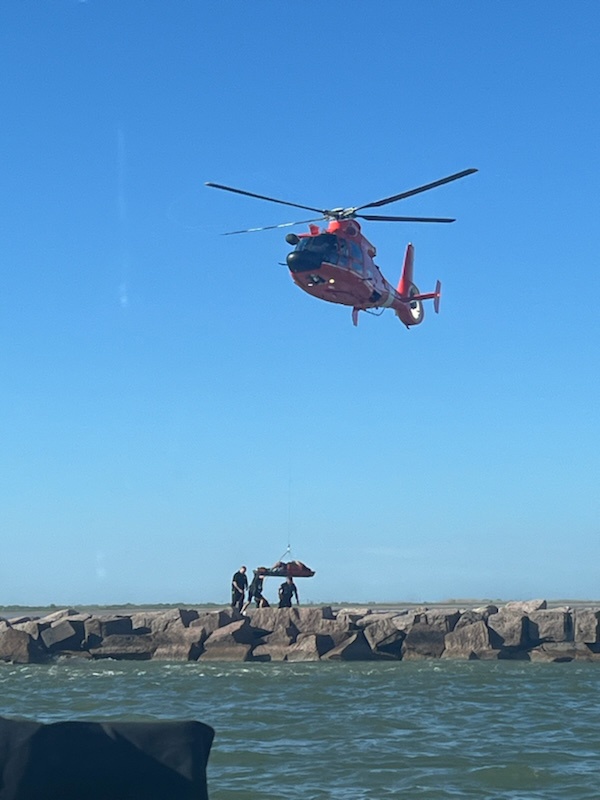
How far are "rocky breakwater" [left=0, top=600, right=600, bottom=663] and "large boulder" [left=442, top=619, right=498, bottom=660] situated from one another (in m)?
0.02

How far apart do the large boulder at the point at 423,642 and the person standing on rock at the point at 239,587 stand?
22.3 ft

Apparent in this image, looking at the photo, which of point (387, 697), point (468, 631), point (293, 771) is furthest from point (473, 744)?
point (468, 631)

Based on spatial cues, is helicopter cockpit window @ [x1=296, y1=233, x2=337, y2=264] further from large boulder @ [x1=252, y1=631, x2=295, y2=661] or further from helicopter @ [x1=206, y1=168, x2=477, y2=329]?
large boulder @ [x1=252, y1=631, x2=295, y2=661]

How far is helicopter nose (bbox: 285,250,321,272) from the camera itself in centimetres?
3581

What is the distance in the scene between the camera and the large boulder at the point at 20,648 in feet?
94.3

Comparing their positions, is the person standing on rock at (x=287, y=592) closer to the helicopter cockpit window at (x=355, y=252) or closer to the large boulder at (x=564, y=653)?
the large boulder at (x=564, y=653)

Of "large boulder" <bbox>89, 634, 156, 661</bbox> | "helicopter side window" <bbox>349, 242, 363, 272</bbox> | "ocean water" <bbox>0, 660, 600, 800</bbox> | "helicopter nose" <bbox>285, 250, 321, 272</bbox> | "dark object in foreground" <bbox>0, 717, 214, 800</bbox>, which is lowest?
"ocean water" <bbox>0, 660, 600, 800</bbox>

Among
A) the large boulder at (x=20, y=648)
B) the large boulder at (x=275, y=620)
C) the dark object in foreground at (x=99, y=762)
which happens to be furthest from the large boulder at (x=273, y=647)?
the dark object in foreground at (x=99, y=762)

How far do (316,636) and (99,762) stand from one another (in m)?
22.3

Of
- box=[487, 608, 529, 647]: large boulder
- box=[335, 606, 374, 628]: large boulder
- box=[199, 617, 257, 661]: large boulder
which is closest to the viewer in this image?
box=[487, 608, 529, 647]: large boulder

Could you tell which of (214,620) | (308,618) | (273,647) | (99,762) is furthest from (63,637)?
(99,762)

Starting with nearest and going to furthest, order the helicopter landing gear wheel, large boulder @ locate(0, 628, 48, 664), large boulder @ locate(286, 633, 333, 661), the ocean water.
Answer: the ocean water, large boulder @ locate(286, 633, 333, 661), large boulder @ locate(0, 628, 48, 664), the helicopter landing gear wheel

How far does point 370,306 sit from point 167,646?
16746 millimetres

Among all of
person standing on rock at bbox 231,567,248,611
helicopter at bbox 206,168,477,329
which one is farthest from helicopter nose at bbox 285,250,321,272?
person standing on rock at bbox 231,567,248,611
